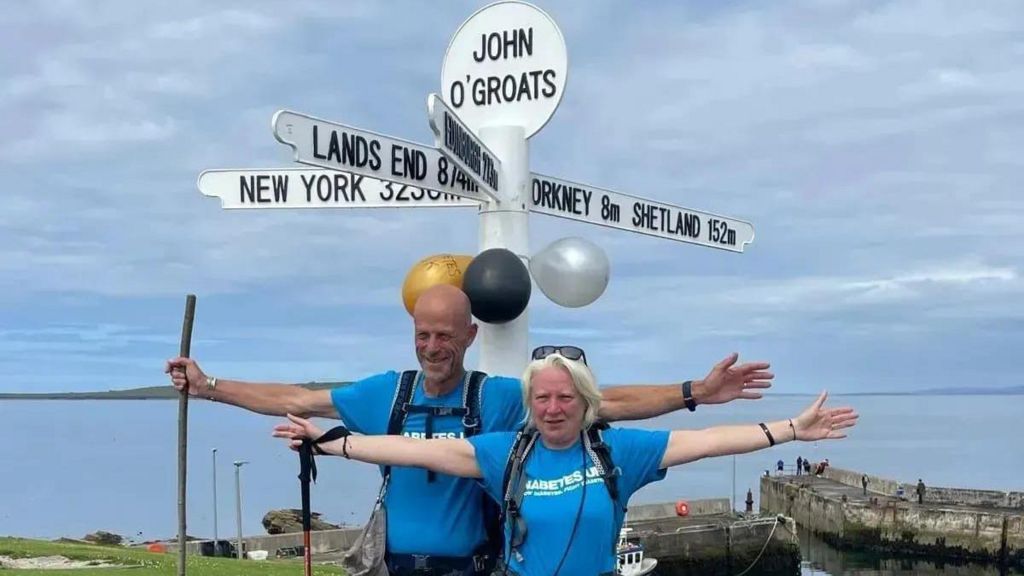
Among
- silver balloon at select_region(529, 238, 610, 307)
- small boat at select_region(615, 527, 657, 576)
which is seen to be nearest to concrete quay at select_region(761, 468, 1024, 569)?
small boat at select_region(615, 527, 657, 576)

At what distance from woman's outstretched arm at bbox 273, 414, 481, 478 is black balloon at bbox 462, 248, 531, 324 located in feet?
4.51

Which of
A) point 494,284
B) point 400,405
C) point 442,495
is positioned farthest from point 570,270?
point 442,495

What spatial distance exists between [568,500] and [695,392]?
42.1 inches

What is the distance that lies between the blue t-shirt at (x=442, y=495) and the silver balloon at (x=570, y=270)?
4.93 feet

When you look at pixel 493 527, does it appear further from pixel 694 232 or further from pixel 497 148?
pixel 694 232

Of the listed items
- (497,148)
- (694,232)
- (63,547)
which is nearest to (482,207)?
(497,148)

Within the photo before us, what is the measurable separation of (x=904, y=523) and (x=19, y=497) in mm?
77286

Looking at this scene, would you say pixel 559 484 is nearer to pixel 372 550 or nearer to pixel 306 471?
pixel 372 550

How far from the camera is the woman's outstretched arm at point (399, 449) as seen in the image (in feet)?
13.2

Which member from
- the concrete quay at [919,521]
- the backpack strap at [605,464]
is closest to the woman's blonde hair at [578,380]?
the backpack strap at [605,464]

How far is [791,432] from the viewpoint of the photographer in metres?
4.11

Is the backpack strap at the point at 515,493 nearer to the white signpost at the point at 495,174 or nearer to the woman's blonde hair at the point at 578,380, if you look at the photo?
the woman's blonde hair at the point at 578,380

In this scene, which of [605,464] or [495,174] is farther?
[495,174]

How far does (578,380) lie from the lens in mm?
3834
